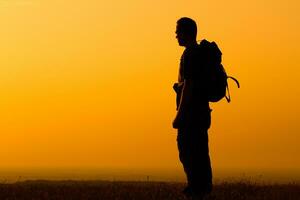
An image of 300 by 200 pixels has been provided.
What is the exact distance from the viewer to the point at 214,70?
44.7ft

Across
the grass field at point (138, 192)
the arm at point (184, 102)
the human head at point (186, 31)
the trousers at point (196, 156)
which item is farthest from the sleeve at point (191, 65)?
the grass field at point (138, 192)

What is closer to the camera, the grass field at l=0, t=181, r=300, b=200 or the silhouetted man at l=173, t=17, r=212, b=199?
the silhouetted man at l=173, t=17, r=212, b=199

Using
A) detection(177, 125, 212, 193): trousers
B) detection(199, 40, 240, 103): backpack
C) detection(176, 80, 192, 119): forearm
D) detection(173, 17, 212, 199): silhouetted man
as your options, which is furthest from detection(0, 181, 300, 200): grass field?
detection(199, 40, 240, 103): backpack

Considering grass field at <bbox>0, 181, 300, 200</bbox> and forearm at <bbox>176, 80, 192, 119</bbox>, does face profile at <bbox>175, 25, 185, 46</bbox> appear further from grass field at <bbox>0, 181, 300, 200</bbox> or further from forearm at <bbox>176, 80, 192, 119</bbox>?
grass field at <bbox>0, 181, 300, 200</bbox>

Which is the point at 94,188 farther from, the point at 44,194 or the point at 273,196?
the point at 273,196

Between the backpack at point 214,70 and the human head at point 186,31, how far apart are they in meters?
0.33

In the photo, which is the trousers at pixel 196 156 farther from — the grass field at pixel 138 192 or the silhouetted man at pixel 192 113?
the grass field at pixel 138 192

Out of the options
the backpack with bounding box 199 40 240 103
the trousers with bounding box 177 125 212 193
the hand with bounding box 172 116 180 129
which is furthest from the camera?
the trousers with bounding box 177 125 212 193

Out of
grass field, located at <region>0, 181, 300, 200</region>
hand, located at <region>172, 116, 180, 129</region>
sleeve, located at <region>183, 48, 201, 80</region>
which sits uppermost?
sleeve, located at <region>183, 48, 201, 80</region>

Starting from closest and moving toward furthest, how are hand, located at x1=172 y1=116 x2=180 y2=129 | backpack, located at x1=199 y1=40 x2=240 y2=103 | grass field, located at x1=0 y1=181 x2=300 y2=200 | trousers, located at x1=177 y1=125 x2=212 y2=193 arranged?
backpack, located at x1=199 y1=40 x2=240 y2=103
hand, located at x1=172 y1=116 x2=180 y2=129
trousers, located at x1=177 y1=125 x2=212 y2=193
grass field, located at x1=0 y1=181 x2=300 y2=200

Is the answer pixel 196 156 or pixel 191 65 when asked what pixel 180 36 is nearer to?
pixel 191 65

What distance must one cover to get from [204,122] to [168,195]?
7.24ft

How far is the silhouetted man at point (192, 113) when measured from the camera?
13.7m

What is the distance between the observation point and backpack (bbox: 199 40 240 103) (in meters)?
13.6
